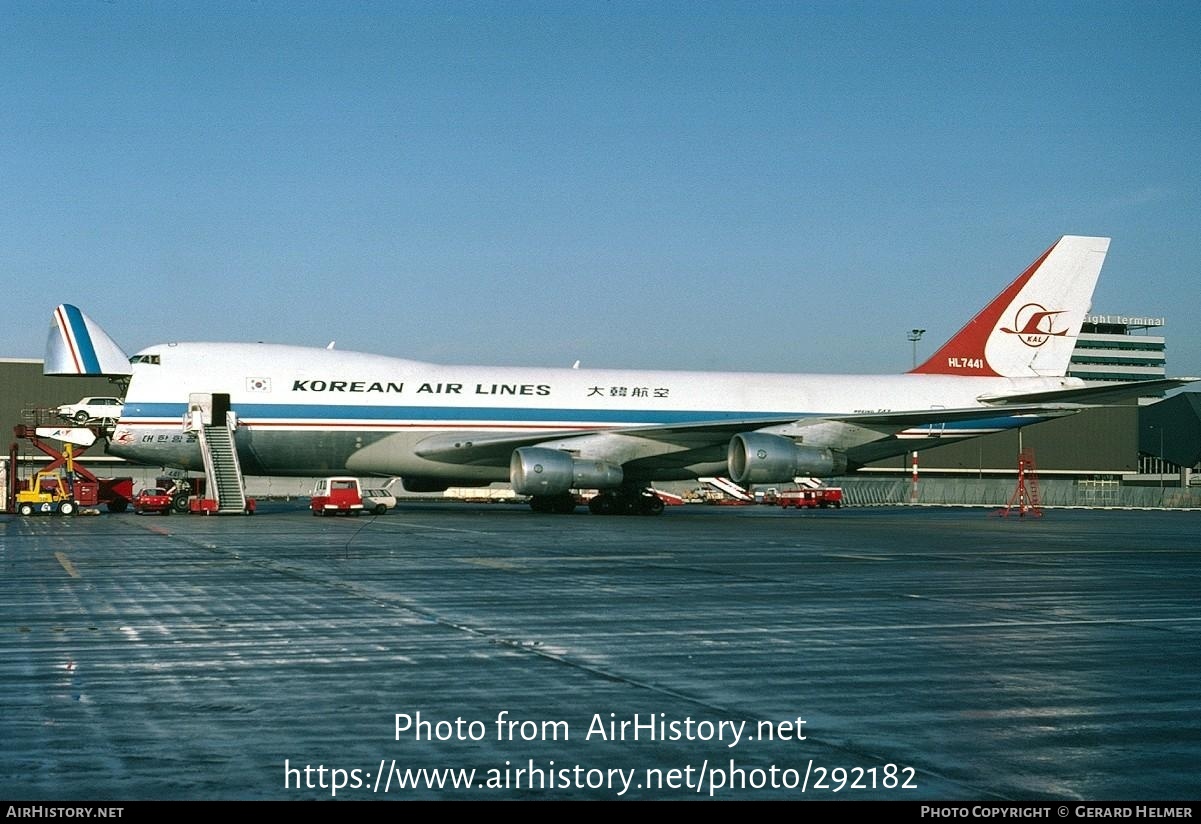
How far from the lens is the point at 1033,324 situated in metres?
42.5

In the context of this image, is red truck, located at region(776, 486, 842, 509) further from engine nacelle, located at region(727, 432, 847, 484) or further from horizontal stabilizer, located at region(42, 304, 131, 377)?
horizontal stabilizer, located at region(42, 304, 131, 377)

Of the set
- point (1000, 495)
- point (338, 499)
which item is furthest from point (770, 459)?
point (1000, 495)

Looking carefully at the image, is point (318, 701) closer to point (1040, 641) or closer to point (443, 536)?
point (1040, 641)

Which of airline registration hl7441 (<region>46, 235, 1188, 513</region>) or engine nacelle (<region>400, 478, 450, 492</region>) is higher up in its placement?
airline registration hl7441 (<region>46, 235, 1188, 513</region>)

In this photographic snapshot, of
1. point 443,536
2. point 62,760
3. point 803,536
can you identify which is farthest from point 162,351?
point 62,760

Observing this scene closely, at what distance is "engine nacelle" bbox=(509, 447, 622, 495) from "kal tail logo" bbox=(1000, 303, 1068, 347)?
15660 millimetres

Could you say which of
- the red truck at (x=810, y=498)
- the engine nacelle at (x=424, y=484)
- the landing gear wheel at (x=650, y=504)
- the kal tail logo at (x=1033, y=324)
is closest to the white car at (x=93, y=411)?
the engine nacelle at (x=424, y=484)

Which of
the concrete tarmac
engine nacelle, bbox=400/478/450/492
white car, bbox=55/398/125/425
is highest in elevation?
white car, bbox=55/398/125/425

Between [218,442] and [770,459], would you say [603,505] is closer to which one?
[770,459]

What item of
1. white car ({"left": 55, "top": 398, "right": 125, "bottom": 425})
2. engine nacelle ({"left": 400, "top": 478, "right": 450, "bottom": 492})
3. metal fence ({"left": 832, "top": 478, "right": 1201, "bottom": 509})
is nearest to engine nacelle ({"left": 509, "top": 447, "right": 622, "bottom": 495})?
engine nacelle ({"left": 400, "top": 478, "right": 450, "bottom": 492})

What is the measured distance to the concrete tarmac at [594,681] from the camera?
5.96 metres

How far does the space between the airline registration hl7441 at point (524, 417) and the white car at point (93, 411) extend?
90 cm

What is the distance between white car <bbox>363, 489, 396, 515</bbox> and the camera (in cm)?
4056

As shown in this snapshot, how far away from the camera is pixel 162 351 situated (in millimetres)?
36125
